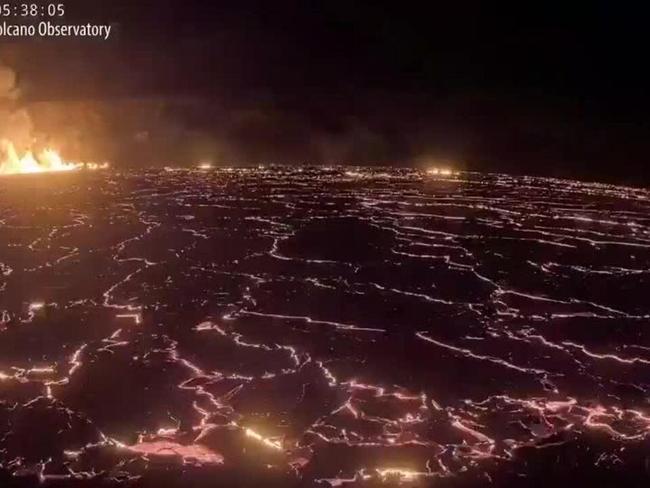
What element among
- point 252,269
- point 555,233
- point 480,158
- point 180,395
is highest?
point 480,158

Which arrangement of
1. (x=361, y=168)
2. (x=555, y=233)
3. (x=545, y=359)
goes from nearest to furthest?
(x=545, y=359), (x=555, y=233), (x=361, y=168)

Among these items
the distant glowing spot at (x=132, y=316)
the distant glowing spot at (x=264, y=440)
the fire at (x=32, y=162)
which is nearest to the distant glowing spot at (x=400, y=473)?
the distant glowing spot at (x=264, y=440)

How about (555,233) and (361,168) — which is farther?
(361,168)

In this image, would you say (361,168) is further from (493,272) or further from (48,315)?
(48,315)

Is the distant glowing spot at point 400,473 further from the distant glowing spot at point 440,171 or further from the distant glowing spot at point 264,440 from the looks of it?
the distant glowing spot at point 440,171

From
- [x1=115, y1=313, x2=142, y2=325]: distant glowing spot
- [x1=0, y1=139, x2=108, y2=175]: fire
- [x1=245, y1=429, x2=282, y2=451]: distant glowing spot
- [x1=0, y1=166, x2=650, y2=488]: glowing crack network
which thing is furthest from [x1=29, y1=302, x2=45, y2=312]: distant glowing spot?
[x1=0, y1=139, x2=108, y2=175]: fire

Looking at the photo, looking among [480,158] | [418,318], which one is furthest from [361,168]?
[418,318]

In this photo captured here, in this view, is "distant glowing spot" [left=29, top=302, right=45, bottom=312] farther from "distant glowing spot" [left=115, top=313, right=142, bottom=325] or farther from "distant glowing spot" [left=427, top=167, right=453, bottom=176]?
"distant glowing spot" [left=427, top=167, right=453, bottom=176]
